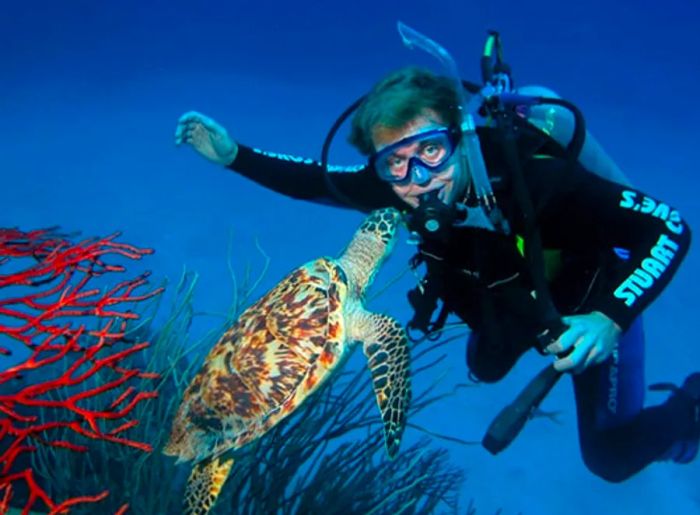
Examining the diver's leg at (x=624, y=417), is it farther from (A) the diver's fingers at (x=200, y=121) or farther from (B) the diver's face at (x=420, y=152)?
(A) the diver's fingers at (x=200, y=121)

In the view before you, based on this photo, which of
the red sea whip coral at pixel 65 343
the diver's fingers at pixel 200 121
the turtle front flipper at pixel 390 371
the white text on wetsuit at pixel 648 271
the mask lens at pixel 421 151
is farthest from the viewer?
the diver's fingers at pixel 200 121

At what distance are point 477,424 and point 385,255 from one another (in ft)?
23.4

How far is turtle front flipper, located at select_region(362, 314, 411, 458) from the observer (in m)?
2.64

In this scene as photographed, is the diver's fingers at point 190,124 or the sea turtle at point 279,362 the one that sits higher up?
the diver's fingers at point 190,124

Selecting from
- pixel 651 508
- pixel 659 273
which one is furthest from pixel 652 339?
pixel 659 273

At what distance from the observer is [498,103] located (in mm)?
2818

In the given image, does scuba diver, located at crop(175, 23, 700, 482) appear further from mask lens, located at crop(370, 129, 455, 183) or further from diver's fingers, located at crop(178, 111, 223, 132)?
diver's fingers, located at crop(178, 111, 223, 132)

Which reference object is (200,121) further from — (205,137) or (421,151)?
(421,151)

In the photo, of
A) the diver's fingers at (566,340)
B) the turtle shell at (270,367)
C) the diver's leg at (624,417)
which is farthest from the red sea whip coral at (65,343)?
the diver's leg at (624,417)

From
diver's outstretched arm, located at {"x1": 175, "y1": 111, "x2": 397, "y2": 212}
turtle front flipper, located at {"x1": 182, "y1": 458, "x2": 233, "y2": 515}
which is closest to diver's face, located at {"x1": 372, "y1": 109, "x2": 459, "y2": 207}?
diver's outstretched arm, located at {"x1": 175, "y1": 111, "x2": 397, "y2": 212}

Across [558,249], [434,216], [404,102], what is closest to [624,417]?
[558,249]

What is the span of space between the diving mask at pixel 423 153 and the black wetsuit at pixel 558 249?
0.25m

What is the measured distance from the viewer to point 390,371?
9.07 ft

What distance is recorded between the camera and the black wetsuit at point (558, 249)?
2.64 metres
